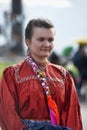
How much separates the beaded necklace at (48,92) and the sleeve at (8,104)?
0.19 metres

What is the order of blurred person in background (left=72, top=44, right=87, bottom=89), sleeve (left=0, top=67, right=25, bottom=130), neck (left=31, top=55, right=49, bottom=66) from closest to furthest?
sleeve (left=0, top=67, right=25, bottom=130) < neck (left=31, top=55, right=49, bottom=66) < blurred person in background (left=72, top=44, right=87, bottom=89)

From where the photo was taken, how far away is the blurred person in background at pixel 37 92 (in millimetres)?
4754

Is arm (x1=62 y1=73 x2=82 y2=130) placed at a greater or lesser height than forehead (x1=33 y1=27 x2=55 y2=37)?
lesser

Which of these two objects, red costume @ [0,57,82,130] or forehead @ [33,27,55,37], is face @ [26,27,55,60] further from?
red costume @ [0,57,82,130]

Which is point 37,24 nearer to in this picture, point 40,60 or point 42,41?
point 42,41

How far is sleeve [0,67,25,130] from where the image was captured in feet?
15.6

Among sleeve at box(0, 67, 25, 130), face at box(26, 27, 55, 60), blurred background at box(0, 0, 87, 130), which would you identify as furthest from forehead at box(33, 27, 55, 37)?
blurred background at box(0, 0, 87, 130)

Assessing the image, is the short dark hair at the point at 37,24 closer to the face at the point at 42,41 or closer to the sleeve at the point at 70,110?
the face at the point at 42,41

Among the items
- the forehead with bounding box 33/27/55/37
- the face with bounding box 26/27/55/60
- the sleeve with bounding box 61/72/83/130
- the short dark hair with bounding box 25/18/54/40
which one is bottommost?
the sleeve with bounding box 61/72/83/130

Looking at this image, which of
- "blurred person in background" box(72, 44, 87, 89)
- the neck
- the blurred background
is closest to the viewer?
the neck

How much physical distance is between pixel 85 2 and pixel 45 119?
17303 millimetres

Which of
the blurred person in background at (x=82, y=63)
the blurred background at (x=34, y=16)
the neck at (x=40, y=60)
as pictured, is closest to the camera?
the neck at (x=40, y=60)

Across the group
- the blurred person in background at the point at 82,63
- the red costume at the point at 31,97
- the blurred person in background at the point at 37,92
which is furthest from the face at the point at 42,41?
the blurred person in background at the point at 82,63

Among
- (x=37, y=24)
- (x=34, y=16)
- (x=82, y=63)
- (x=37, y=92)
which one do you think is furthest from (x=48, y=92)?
(x=34, y=16)
